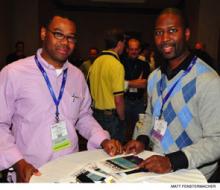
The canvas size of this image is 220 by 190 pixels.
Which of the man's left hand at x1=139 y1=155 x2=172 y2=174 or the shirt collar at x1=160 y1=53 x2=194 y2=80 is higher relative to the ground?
the shirt collar at x1=160 y1=53 x2=194 y2=80

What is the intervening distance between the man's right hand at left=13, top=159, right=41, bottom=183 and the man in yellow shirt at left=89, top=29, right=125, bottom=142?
1.94 meters

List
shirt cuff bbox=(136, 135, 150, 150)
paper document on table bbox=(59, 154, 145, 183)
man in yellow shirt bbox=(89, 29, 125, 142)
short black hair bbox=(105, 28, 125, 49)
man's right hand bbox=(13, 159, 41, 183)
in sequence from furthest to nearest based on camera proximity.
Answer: short black hair bbox=(105, 28, 125, 49), man in yellow shirt bbox=(89, 29, 125, 142), shirt cuff bbox=(136, 135, 150, 150), man's right hand bbox=(13, 159, 41, 183), paper document on table bbox=(59, 154, 145, 183)

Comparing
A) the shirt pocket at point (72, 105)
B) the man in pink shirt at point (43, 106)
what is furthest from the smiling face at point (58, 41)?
the shirt pocket at point (72, 105)

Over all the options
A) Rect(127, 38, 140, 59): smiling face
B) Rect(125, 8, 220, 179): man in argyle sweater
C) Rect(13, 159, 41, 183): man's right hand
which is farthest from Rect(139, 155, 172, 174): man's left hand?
Rect(127, 38, 140, 59): smiling face

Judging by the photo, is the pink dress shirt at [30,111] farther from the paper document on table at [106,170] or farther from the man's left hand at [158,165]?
the man's left hand at [158,165]

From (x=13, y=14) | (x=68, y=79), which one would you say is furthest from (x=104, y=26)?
(x=68, y=79)

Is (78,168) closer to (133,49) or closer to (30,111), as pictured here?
(30,111)

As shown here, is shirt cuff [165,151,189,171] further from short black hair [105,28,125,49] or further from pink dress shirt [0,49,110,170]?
short black hair [105,28,125,49]

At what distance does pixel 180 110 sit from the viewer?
1.69 meters

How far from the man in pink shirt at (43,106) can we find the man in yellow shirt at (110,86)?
150cm

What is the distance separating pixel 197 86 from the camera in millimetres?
1622

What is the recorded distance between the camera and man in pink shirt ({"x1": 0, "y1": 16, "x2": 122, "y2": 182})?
179 cm

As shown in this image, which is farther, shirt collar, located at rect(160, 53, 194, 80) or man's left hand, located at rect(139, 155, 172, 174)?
shirt collar, located at rect(160, 53, 194, 80)

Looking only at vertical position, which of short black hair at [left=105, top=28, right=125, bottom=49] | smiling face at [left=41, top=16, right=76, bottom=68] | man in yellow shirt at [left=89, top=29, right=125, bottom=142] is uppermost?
smiling face at [left=41, top=16, right=76, bottom=68]
